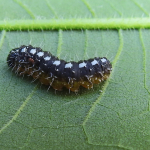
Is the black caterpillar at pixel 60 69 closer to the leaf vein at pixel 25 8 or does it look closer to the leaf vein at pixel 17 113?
the leaf vein at pixel 17 113

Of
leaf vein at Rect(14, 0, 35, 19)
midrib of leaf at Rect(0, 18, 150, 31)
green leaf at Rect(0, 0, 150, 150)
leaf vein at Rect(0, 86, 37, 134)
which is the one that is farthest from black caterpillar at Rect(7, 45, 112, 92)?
leaf vein at Rect(14, 0, 35, 19)

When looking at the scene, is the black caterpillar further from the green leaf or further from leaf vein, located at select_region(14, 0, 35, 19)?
leaf vein, located at select_region(14, 0, 35, 19)

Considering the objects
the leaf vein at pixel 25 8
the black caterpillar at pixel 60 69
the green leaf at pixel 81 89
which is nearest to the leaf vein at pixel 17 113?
the green leaf at pixel 81 89

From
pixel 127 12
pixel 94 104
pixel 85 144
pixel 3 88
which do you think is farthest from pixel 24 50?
pixel 127 12

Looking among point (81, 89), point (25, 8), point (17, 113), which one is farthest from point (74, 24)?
point (17, 113)

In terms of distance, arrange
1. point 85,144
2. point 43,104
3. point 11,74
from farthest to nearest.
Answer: point 11,74 < point 43,104 < point 85,144

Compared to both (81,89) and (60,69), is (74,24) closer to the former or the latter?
(60,69)

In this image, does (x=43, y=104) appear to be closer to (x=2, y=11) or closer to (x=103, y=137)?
(x=103, y=137)
